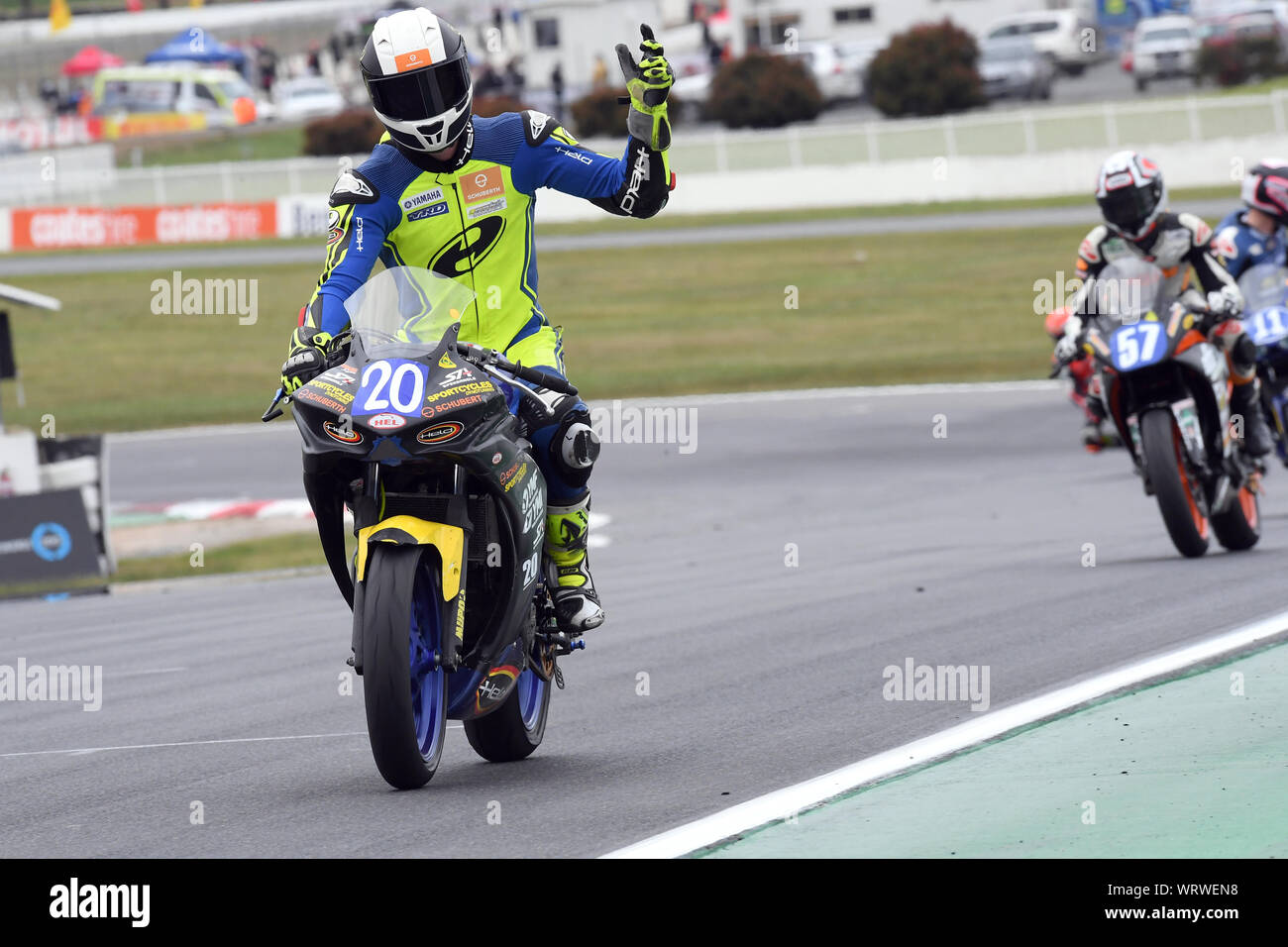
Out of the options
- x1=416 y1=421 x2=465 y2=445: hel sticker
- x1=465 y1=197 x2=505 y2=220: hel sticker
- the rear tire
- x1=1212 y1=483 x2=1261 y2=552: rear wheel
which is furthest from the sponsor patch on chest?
x1=1212 y1=483 x2=1261 y2=552: rear wheel

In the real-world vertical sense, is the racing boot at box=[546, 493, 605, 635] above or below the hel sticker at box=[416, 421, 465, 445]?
below

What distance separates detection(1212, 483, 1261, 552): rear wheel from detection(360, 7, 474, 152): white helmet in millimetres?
5911

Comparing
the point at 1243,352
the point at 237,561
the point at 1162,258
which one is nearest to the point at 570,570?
the point at 1162,258

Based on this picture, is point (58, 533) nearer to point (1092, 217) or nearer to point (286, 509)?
point (286, 509)

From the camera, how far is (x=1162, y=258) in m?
10.8

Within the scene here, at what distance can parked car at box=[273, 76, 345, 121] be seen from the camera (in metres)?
61.8

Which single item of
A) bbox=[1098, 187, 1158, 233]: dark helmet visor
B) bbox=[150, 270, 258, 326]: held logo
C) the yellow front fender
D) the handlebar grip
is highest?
bbox=[1098, 187, 1158, 233]: dark helmet visor

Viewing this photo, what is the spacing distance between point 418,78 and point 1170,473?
211 inches

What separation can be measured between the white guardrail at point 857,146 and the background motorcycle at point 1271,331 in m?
27.9

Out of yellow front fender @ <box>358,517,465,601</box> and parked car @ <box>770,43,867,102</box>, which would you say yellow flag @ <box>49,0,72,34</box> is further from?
yellow front fender @ <box>358,517,465,601</box>

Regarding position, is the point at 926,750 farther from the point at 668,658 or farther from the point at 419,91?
the point at 668,658

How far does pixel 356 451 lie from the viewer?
5.66 m

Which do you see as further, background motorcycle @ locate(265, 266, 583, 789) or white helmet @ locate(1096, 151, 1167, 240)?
white helmet @ locate(1096, 151, 1167, 240)

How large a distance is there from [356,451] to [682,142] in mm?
38034
